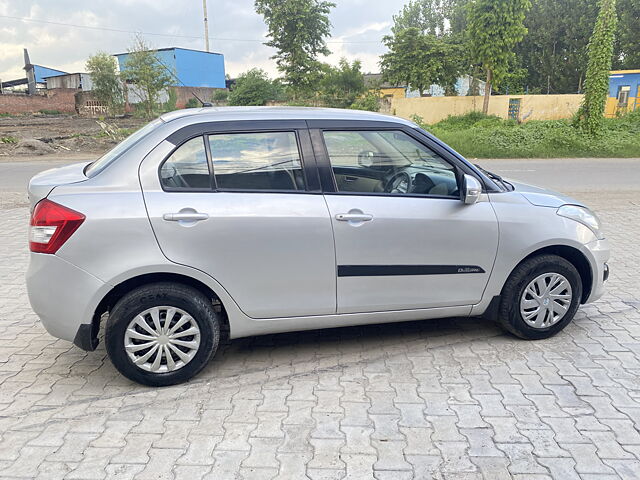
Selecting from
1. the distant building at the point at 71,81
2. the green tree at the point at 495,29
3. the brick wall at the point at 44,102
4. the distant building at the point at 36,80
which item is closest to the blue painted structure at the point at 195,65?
the distant building at the point at 71,81

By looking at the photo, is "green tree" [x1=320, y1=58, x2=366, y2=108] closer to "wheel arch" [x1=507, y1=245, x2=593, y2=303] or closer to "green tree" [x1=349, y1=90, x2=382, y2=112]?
"green tree" [x1=349, y1=90, x2=382, y2=112]

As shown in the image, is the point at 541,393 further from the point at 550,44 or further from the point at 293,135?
the point at 550,44

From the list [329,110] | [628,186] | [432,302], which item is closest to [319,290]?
[432,302]

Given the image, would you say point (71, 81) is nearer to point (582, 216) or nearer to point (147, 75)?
point (147, 75)

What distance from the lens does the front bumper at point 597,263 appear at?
156 inches

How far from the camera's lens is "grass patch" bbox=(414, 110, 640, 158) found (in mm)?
17797

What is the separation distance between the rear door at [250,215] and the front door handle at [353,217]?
0.28ft

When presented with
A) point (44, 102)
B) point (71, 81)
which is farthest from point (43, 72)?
point (44, 102)

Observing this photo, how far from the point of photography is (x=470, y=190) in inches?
140

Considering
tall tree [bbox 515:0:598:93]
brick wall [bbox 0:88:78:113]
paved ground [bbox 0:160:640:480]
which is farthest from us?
brick wall [bbox 0:88:78:113]

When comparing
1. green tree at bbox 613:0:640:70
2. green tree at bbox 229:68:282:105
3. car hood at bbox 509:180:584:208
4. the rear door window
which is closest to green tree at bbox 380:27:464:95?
green tree at bbox 229:68:282:105

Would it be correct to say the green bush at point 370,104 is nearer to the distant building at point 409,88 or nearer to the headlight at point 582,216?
the distant building at point 409,88

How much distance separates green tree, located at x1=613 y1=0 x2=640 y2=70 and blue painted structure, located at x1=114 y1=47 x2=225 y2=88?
1367 inches

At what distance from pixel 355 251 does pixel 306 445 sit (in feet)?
4.10
